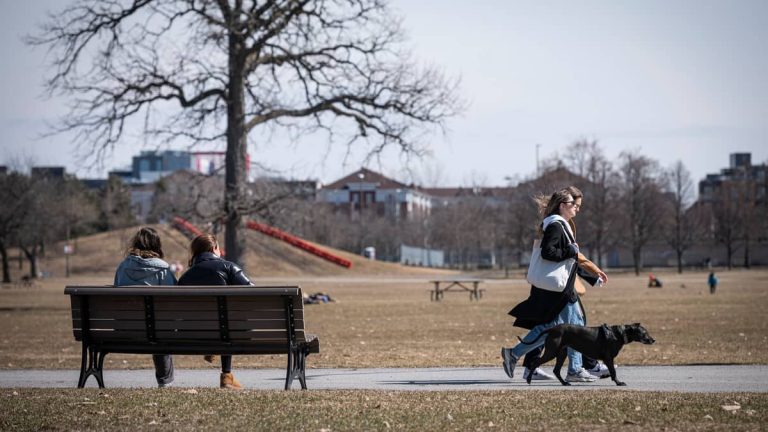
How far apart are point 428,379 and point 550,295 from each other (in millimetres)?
1908

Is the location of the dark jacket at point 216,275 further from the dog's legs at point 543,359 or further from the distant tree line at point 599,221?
the distant tree line at point 599,221

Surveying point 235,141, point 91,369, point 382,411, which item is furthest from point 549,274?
point 235,141

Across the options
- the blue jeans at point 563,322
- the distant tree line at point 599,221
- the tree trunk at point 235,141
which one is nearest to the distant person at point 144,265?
the blue jeans at point 563,322

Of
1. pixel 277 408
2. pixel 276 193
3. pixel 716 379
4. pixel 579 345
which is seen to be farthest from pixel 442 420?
pixel 276 193

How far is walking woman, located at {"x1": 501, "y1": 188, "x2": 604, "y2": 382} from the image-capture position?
10438 mm

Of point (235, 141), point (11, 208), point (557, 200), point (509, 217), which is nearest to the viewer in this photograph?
point (557, 200)

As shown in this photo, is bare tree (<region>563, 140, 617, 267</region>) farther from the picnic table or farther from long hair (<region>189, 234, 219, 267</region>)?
long hair (<region>189, 234, 219, 267</region>)

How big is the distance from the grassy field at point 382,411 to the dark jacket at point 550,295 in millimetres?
1317

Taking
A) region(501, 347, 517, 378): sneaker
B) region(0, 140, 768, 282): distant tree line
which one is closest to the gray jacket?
region(501, 347, 517, 378): sneaker

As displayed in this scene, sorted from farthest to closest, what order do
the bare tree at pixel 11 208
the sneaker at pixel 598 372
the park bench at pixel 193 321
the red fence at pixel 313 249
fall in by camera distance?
the red fence at pixel 313 249 → the bare tree at pixel 11 208 → the sneaker at pixel 598 372 → the park bench at pixel 193 321

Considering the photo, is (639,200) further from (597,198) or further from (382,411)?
(382,411)

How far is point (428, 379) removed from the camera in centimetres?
1168

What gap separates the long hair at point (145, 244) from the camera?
1056cm

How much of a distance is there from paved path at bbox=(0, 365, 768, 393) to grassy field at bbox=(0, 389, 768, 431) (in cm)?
153
